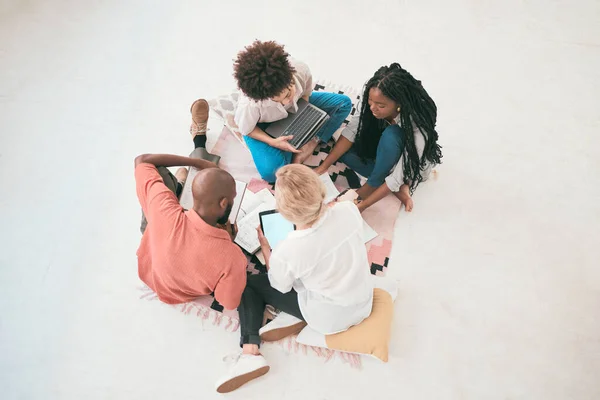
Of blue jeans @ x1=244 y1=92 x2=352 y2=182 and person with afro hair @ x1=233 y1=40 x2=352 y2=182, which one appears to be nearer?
person with afro hair @ x1=233 y1=40 x2=352 y2=182

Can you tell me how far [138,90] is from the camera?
7.29 feet

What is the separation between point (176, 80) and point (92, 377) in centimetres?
162

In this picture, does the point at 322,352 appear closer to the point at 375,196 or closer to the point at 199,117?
the point at 375,196

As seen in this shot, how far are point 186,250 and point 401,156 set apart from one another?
97 cm

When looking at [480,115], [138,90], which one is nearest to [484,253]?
[480,115]

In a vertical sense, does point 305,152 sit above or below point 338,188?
above

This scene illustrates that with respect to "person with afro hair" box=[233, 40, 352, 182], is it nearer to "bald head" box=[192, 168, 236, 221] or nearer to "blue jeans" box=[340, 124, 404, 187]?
"blue jeans" box=[340, 124, 404, 187]

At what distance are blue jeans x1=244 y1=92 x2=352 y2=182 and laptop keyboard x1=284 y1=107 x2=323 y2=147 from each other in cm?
14

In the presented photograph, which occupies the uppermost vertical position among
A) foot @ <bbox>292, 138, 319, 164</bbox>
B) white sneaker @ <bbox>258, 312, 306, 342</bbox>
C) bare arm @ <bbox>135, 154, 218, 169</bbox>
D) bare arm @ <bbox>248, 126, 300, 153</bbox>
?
bare arm @ <bbox>248, 126, 300, 153</bbox>

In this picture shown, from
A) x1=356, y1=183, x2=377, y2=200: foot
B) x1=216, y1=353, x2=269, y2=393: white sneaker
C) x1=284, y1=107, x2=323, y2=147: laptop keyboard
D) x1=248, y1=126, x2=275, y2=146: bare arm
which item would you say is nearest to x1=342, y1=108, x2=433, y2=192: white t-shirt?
x1=356, y1=183, x2=377, y2=200: foot

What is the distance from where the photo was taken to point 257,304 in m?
1.59

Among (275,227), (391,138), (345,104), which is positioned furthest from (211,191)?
(345,104)

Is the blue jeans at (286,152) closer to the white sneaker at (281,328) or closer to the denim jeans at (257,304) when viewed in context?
the denim jeans at (257,304)

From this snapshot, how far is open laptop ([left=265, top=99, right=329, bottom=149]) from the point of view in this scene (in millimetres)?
1694
